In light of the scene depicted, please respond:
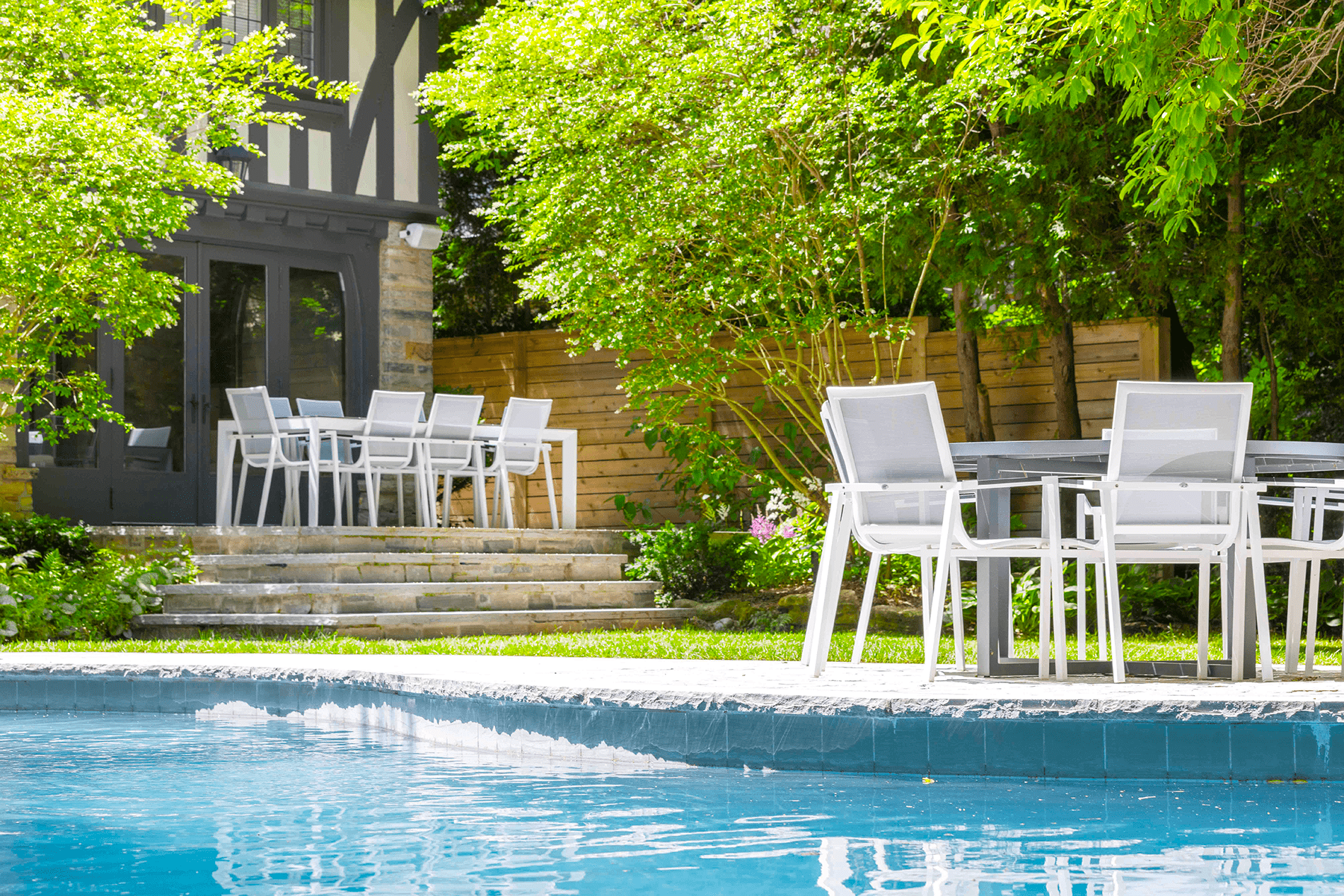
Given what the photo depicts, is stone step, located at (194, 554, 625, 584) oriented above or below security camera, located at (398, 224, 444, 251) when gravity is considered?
below

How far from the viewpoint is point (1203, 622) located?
4738mm

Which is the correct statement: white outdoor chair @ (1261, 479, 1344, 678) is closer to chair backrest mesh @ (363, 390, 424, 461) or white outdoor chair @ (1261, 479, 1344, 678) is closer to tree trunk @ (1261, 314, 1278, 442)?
tree trunk @ (1261, 314, 1278, 442)

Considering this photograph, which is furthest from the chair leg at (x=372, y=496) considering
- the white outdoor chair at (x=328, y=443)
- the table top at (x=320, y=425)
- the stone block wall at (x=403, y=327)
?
the stone block wall at (x=403, y=327)

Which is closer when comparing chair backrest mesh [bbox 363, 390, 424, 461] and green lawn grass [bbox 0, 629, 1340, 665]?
green lawn grass [bbox 0, 629, 1340, 665]

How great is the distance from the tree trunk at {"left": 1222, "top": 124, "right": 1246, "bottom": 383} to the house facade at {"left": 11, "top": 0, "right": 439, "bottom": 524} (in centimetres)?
625

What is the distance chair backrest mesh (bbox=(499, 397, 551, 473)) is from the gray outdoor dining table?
17.4 feet

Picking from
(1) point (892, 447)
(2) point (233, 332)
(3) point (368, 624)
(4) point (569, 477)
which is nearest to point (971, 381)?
(4) point (569, 477)

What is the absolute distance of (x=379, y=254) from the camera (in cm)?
1213


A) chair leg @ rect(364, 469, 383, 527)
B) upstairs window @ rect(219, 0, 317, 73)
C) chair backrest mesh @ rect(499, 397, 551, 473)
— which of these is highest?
upstairs window @ rect(219, 0, 317, 73)

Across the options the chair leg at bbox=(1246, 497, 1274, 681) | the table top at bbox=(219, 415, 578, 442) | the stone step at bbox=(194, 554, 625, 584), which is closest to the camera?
the chair leg at bbox=(1246, 497, 1274, 681)

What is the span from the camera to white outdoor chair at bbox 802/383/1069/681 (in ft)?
14.0

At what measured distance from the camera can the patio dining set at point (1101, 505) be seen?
4.19m

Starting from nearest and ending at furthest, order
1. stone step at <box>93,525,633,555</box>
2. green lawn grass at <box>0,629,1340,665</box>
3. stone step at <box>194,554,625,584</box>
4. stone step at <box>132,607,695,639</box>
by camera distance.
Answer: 1. green lawn grass at <box>0,629,1340,665</box>
2. stone step at <box>132,607,695,639</box>
3. stone step at <box>194,554,625,584</box>
4. stone step at <box>93,525,633,555</box>

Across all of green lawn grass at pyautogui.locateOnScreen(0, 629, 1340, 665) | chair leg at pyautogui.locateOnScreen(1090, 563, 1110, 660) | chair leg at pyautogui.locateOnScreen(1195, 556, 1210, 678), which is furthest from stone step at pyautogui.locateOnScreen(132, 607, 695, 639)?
chair leg at pyautogui.locateOnScreen(1195, 556, 1210, 678)
